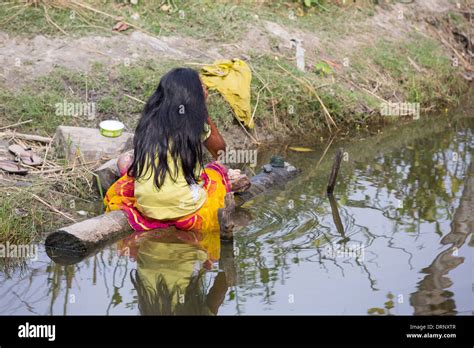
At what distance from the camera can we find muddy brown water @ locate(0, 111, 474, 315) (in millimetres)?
5230

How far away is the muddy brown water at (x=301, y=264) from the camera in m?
5.23

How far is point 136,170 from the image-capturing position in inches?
239

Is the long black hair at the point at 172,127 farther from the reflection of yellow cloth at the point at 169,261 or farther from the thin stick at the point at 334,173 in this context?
the thin stick at the point at 334,173

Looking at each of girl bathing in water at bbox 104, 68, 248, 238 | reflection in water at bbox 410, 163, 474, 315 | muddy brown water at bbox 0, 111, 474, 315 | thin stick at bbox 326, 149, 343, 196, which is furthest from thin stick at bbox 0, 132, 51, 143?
reflection in water at bbox 410, 163, 474, 315

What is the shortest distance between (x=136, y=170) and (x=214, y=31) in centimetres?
392

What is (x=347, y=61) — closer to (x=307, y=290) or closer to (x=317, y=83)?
(x=317, y=83)

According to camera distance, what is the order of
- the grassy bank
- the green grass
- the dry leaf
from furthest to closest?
the dry leaf < the green grass < the grassy bank

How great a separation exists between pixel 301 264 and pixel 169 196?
1064mm

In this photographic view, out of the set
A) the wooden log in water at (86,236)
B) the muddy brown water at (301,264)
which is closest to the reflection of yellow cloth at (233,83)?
the muddy brown water at (301,264)

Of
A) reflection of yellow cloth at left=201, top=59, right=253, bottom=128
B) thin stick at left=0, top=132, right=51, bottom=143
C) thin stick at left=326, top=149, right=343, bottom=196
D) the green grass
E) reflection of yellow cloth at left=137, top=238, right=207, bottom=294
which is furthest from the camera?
the green grass

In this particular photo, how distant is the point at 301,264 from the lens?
229 inches

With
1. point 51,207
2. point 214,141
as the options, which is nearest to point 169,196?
point 214,141

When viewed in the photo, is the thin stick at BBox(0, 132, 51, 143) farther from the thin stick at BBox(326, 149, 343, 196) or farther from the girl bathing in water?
the thin stick at BBox(326, 149, 343, 196)

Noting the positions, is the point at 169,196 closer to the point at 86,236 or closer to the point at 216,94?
the point at 86,236
